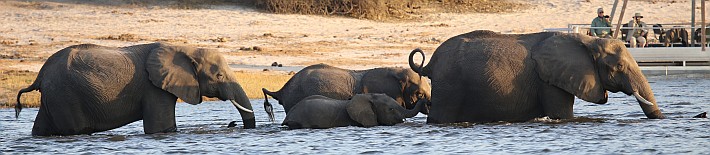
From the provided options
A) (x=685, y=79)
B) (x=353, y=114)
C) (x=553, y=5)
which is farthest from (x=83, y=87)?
(x=553, y=5)

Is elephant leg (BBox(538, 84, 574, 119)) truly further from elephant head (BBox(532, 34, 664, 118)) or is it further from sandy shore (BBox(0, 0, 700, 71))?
sandy shore (BBox(0, 0, 700, 71))

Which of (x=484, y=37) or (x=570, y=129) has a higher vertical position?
(x=484, y=37)

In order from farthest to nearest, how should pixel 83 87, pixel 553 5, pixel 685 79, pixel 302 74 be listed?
1. pixel 553 5
2. pixel 685 79
3. pixel 302 74
4. pixel 83 87

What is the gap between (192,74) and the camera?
13.6 m

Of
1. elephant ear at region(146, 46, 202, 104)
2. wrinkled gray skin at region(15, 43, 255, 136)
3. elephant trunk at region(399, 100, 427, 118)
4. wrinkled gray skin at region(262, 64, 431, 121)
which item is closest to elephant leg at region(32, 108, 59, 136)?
wrinkled gray skin at region(15, 43, 255, 136)

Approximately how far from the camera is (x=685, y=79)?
23391 millimetres

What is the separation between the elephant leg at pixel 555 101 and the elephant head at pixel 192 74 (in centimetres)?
267

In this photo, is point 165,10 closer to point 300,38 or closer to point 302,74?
point 300,38

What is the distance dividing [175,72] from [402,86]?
9.43 ft

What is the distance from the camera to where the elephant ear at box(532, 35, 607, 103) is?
13.3 metres

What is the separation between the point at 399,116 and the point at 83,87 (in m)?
2.95

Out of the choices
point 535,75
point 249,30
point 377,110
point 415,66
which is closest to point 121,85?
point 377,110

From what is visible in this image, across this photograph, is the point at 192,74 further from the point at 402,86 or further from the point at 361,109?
the point at 402,86

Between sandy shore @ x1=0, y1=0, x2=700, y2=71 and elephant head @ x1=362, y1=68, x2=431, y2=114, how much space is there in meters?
7.82
